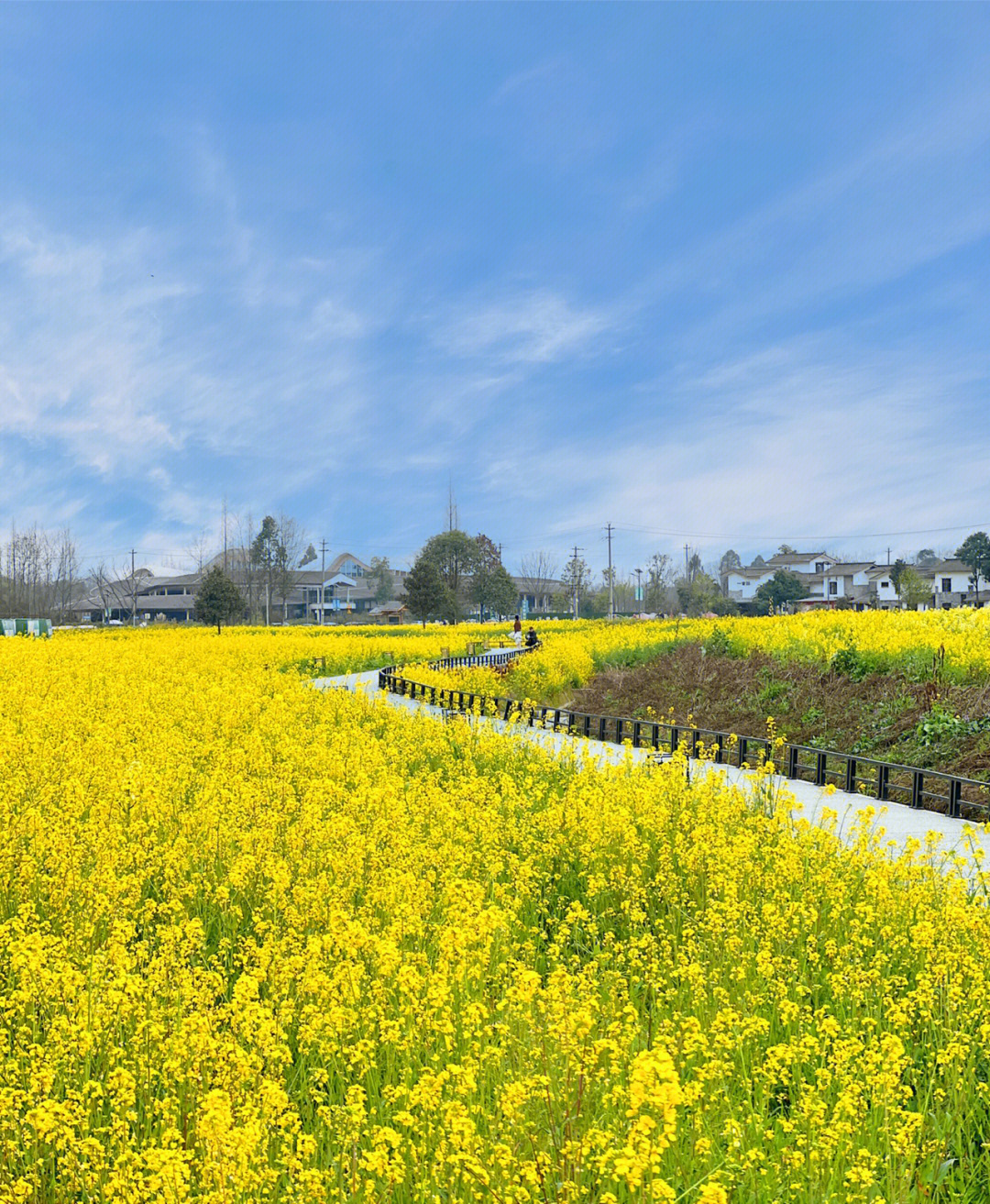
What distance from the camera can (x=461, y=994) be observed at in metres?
4.11

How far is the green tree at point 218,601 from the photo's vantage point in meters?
45.2

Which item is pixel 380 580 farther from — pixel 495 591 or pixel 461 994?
pixel 461 994

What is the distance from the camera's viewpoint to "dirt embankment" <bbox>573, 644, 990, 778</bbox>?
40.3 feet

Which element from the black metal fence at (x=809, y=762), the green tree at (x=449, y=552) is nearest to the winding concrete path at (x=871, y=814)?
the black metal fence at (x=809, y=762)

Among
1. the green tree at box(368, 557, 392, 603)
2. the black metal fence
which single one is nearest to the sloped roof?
the green tree at box(368, 557, 392, 603)

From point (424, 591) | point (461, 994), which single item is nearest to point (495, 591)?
point (424, 591)

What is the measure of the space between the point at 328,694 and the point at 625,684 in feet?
23.5

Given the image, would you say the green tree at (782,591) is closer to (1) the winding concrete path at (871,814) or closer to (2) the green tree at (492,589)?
(2) the green tree at (492,589)

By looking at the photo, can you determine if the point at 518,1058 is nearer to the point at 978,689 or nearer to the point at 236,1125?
the point at 236,1125

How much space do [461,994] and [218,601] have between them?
143ft

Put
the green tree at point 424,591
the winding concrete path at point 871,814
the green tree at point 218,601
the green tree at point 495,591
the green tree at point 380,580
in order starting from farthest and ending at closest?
the green tree at point 380,580, the green tree at point 495,591, the green tree at point 424,591, the green tree at point 218,601, the winding concrete path at point 871,814

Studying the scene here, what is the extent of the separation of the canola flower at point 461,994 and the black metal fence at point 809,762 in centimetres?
248

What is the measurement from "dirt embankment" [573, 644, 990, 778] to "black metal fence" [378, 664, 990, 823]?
66 cm

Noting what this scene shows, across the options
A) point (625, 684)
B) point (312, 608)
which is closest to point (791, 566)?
point (312, 608)
